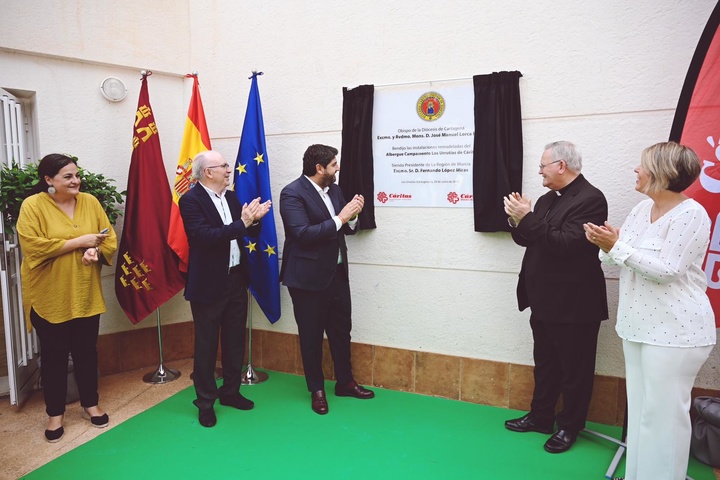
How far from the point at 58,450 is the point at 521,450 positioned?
2.66m

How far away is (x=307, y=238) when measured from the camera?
3.10 m

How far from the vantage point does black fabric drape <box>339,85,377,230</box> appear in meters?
3.63

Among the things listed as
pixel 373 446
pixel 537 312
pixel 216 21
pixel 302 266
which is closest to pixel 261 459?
pixel 373 446

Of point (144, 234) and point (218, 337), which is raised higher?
point (144, 234)

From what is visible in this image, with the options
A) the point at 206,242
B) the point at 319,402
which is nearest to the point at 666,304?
the point at 319,402

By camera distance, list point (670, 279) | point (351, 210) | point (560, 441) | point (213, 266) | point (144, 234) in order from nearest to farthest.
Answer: point (670, 279) → point (560, 441) → point (213, 266) → point (351, 210) → point (144, 234)

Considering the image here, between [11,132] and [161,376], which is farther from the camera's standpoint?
[161,376]

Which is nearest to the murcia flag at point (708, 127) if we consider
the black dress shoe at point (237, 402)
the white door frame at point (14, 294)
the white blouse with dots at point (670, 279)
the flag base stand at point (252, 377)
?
the white blouse with dots at point (670, 279)

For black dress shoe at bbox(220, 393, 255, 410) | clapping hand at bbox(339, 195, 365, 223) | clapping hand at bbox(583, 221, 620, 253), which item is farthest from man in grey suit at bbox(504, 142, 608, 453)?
black dress shoe at bbox(220, 393, 255, 410)

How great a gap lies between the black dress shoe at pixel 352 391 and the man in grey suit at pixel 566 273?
127cm

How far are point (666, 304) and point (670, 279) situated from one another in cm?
12

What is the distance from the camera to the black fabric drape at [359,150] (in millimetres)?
3627

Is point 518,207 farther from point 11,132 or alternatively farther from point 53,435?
point 11,132

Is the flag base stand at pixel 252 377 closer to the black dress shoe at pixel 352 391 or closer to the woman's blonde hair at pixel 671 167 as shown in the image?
the black dress shoe at pixel 352 391
